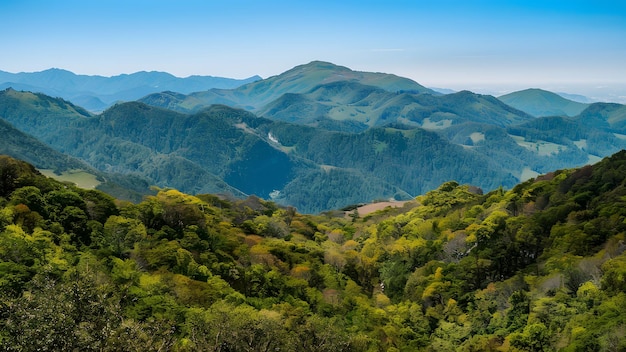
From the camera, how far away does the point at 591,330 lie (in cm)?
3084

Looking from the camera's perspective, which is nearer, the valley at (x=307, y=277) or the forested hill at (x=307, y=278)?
the forested hill at (x=307, y=278)

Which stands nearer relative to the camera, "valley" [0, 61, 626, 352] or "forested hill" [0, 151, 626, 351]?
"forested hill" [0, 151, 626, 351]

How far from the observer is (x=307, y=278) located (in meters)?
50.2

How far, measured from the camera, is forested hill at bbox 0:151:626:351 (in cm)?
2450

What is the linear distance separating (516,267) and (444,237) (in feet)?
40.6

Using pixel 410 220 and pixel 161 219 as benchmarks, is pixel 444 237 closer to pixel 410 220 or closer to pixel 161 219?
pixel 410 220

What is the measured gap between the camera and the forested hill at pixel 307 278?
24.5 meters

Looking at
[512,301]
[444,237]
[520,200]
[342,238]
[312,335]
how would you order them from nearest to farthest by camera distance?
[312,335] < [512,301] < [444,237] < [520,200] < [342,238]

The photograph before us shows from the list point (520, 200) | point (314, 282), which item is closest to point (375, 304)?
point (314, 282)

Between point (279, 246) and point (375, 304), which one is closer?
point (375, 304)

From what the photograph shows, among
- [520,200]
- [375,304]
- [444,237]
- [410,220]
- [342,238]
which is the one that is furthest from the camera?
[342,238]

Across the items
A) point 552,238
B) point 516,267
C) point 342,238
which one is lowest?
point 342,238

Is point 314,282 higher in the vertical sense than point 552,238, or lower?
lower

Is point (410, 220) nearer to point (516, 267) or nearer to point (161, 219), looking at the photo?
point (516, 267)
